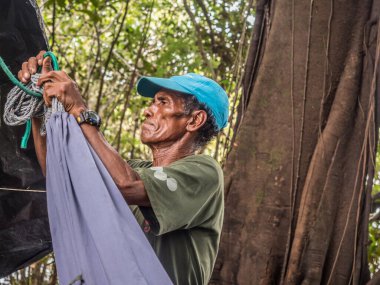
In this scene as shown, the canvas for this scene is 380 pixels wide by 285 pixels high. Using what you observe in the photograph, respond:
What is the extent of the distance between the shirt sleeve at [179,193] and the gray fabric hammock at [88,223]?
3.2 inches

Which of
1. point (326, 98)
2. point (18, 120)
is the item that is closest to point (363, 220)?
point (326, 98)

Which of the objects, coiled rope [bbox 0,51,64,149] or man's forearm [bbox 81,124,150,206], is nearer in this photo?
man's forearm [bbox 81,124,150,206]

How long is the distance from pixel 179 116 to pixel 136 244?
1.81ft

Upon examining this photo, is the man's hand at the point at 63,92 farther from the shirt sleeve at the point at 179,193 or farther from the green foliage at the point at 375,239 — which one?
the green foliage at the point at 375,239

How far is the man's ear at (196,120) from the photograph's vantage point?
2307mm

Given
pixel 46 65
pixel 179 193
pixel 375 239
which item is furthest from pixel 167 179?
pixel 375 239

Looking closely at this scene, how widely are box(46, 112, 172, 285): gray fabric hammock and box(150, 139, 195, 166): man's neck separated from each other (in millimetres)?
385

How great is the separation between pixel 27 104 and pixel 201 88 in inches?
20.0

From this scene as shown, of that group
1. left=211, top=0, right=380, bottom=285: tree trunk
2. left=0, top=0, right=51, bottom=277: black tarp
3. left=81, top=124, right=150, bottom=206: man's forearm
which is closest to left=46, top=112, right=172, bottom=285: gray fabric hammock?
left=81, top=124, right=150, bottom=206: man's forearm

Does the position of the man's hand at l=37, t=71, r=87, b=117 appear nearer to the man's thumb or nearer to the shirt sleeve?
the man's thumb

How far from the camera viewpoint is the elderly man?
6.42 ft

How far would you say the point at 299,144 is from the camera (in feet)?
10.5

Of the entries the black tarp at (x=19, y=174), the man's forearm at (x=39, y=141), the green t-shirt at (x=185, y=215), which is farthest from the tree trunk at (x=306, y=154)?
the man's forearm at (x=39, y=141)

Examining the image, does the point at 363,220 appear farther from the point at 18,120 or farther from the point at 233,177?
the point at 18,120
